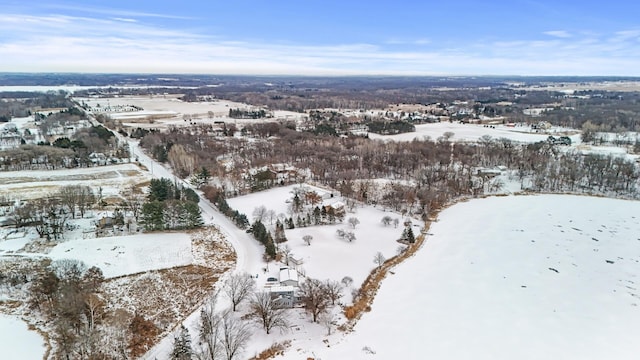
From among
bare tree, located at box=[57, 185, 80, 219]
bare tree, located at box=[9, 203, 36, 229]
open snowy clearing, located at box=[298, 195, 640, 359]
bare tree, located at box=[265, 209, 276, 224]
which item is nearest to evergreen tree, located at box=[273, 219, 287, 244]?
bare tree, located at box=[265, 209, 276, 224]

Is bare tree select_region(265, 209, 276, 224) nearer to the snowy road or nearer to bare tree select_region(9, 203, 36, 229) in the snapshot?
the snowy road

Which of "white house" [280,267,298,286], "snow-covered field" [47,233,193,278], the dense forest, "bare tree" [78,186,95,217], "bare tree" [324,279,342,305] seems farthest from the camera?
the dense forest

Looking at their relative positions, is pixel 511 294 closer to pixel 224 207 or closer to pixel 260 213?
pixel 260 213

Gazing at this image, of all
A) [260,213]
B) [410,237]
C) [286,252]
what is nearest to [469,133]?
[410,237]

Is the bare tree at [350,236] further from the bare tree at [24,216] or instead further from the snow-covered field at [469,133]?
the snow-covered field at [469,133]

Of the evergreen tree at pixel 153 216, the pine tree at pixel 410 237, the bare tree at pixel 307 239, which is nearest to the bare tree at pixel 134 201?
the evergreen tree at pixel 153 216

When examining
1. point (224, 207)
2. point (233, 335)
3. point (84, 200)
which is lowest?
point (233, 335)

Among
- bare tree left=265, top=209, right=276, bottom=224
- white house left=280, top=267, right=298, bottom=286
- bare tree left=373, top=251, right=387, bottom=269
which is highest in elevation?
bare tree left=265, top=209, right=276, bottom=224

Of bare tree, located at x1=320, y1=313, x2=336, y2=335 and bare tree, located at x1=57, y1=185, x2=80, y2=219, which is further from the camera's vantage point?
bare tree, located at x1=57, y1=185, x2=80, y2=219

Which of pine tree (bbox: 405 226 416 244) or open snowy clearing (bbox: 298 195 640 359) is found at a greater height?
pine tree (bbox: 405 226 416 244)
